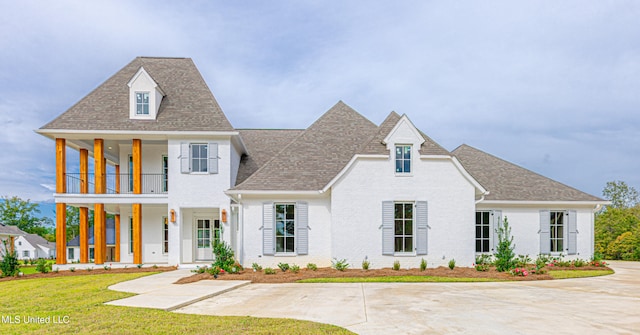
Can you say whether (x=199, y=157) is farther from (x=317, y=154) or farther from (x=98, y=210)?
(x=317, y=154)

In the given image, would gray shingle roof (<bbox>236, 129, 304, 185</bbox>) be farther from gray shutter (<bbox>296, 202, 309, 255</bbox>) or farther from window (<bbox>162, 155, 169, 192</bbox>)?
gray shutter (<bbox>296, 202, 309, 255</bbox>)

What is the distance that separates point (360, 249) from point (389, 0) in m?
9.36

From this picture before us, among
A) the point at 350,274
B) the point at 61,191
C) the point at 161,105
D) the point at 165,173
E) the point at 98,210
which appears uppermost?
the point at 161,105

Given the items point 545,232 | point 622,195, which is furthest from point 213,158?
point 622,195

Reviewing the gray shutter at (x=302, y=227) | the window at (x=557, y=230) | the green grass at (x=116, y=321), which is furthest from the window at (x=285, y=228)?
the window at (x=557, y=230)

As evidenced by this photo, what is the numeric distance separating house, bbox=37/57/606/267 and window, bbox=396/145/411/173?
0.13 feet

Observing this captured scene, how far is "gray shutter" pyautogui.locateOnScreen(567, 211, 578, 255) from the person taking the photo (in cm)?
2031

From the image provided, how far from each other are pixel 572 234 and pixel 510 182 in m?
3.54

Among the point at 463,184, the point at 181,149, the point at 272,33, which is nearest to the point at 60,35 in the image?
the point at 181,149

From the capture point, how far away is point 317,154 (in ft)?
65.9

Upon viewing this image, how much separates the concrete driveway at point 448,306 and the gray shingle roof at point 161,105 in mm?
9923

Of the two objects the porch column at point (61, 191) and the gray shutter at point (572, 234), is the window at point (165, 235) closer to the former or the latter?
the porch column at point (61, 191)

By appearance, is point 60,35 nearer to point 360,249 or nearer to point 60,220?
point 60,220

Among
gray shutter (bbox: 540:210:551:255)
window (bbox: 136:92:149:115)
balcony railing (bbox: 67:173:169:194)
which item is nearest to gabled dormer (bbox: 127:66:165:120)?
window (bbox: 136:92:149:115)
